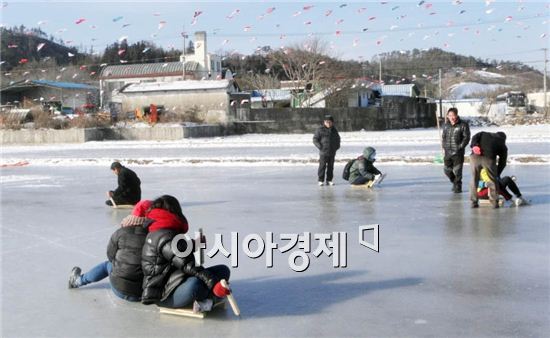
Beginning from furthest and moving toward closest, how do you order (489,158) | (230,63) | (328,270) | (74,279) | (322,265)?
(230,63) < (489,158) < (322,265) < (328,270) < (74,279)

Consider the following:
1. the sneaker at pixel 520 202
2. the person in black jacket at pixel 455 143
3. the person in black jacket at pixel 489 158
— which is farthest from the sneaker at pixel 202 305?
the person in black jacket at pixel 455 143

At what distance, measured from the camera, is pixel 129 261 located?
16.9ft

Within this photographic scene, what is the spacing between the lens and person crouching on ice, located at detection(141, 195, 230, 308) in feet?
15.7

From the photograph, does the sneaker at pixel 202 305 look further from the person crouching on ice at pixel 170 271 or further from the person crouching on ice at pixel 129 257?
the person crouching on ice at pixel 129 257

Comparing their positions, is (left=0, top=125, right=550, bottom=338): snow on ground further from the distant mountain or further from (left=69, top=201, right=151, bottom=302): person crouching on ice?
the distant mountain

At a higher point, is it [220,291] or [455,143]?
[455,143]

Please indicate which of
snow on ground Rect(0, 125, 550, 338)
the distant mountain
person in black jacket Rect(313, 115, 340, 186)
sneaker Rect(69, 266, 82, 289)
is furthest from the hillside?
sneaker Rect(69, 266, 82, 289)

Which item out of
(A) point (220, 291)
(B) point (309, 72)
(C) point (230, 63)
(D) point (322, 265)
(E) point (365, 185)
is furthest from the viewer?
(C) point (230, 63)

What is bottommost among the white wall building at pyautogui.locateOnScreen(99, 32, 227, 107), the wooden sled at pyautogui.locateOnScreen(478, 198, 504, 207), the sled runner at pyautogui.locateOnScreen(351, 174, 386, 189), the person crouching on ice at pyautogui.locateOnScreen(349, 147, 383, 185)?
the wooden sled at pyautogui.locateOnScreen(478, 198, 504, 207)

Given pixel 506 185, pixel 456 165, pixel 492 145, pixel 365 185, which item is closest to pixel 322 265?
pixel 492 145

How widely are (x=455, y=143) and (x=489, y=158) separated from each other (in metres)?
1.95

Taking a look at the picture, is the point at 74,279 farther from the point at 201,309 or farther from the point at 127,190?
the point at 127,190

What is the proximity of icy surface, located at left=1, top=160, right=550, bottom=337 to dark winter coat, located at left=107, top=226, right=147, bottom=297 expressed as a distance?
16 centimetres

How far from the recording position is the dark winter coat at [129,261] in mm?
5133
